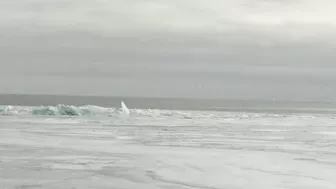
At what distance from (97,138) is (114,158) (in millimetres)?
4171

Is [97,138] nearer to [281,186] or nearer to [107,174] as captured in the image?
[107,174]

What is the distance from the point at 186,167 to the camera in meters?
8.31

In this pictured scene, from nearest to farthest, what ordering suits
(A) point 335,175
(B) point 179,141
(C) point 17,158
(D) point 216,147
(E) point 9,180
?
1. (E) point 9,180
2. (A) point 335,175
3. (C) point 17,158
4. (D) point 216,147
5. (B) point 179,141

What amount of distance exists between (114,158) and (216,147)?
317 centimetres

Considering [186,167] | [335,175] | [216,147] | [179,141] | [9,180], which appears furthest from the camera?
[179,141]

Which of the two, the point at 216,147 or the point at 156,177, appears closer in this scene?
the point at 156,177

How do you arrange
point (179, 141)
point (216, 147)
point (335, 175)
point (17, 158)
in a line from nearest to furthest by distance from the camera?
point (335, 175) → point (17, 158) → point (216, 147) → point (179, 141)

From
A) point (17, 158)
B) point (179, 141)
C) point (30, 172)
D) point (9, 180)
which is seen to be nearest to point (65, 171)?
point (30, 172)

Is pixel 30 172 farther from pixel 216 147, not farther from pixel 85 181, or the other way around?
pixel 216 147

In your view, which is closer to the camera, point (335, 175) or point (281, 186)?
point (281, 186)

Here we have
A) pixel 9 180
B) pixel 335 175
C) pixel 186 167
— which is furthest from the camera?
pixel 186 167

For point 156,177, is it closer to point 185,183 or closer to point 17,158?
point 185,183

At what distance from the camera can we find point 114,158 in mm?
9234

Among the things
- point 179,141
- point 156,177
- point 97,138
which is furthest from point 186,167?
point 97,138
